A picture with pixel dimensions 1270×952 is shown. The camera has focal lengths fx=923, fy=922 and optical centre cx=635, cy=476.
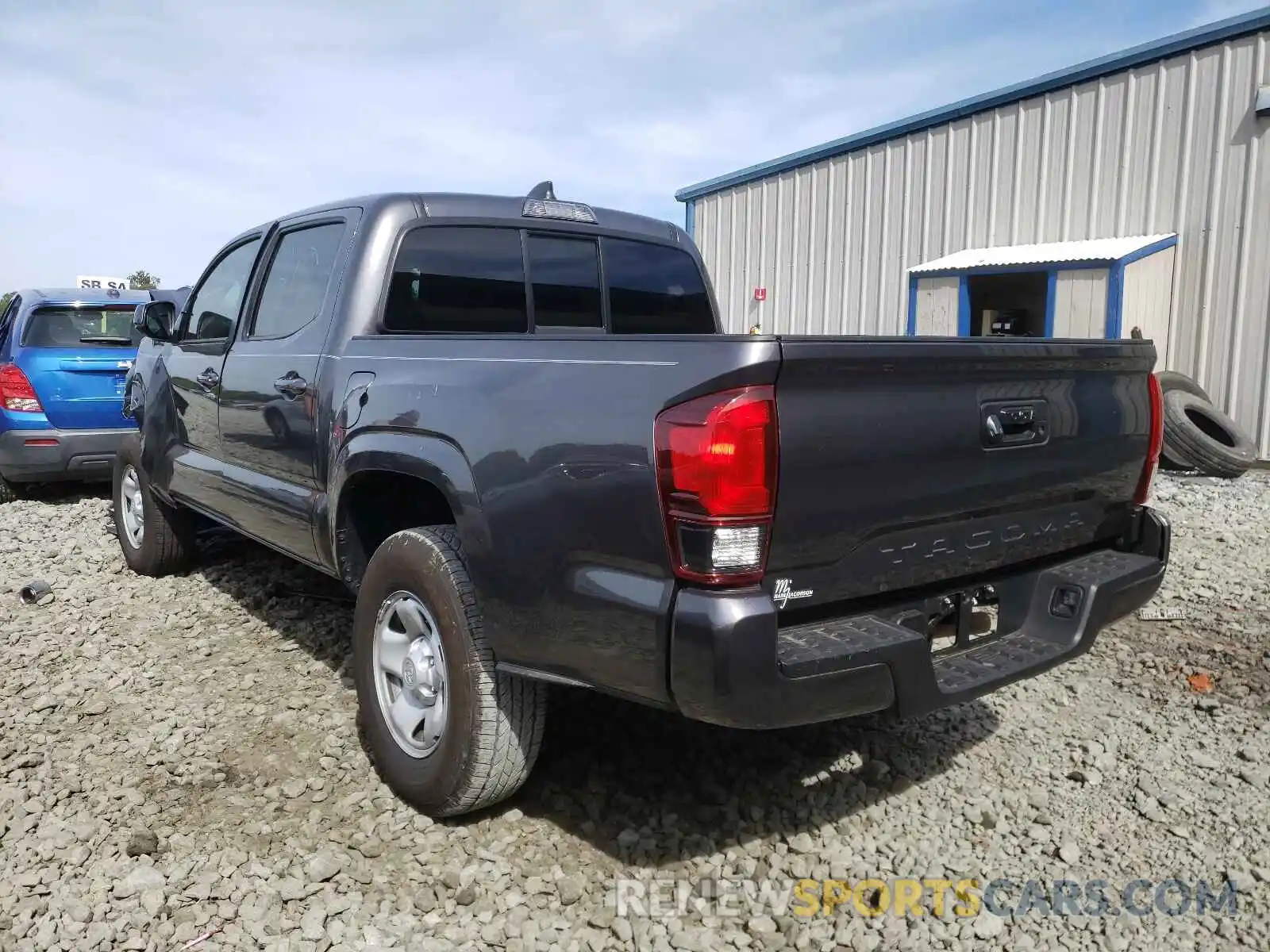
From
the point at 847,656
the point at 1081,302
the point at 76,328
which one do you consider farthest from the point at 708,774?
the point at 1081,302

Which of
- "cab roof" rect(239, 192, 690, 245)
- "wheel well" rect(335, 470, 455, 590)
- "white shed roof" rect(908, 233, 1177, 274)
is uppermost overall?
"white shed roof" rect(908, 233, 1177, 274)

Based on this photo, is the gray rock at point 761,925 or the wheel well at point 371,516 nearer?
the gray rock at point 761,925

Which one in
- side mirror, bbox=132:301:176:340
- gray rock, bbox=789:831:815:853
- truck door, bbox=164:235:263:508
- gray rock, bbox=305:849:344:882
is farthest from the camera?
side mirror, bbox=132:301:176:340

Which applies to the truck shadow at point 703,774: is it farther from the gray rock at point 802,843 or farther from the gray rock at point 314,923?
the gray rock at point 314,923

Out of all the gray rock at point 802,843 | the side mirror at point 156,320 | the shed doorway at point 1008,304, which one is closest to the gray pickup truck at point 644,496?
the gray rock at point 802,843

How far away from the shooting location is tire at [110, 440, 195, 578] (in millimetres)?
5316

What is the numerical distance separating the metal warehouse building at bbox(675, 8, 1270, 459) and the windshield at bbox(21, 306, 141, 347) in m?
8.79

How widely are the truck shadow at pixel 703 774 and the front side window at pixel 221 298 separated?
1.81m

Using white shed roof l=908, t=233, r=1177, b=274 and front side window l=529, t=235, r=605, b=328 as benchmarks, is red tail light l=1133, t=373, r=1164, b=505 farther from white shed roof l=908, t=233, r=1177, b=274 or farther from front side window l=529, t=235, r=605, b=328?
white shed roof l=908, t=233, r=1177, b=274

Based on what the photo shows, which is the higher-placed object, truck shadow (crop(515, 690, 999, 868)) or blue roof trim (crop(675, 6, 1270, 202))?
blue roof trim (crop(675, 6, 1270, 202))

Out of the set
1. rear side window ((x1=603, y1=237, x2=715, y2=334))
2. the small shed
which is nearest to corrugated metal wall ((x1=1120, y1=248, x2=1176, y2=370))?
the small shed

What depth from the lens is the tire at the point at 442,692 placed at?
2.58m

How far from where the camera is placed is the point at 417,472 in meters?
2.71

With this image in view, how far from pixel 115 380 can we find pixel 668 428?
714 centimetres
